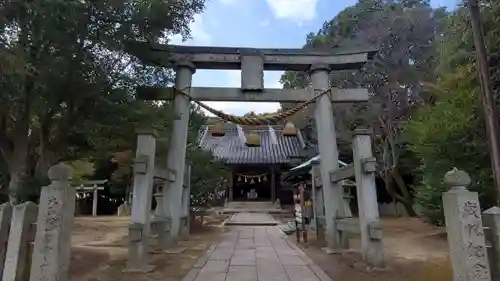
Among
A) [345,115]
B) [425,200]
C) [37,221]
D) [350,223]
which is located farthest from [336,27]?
[37,221]

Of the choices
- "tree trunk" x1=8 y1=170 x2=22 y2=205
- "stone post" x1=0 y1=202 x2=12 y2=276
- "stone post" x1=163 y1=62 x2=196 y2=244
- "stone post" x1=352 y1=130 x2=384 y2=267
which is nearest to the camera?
"stone post" x1=0 y1=202 x2=12 y2=276

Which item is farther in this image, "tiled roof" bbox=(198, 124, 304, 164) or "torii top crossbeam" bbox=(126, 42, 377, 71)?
"tiled roof" bbox=(198, 124, 304, 164)

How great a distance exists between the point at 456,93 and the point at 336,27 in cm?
1242

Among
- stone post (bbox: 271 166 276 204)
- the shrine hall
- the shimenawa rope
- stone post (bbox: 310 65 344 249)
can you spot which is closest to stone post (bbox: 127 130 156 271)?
the shimenawa rope

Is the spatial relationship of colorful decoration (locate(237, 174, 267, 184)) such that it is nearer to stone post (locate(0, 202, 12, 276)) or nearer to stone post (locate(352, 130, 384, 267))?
stone post (locate(352, 130, 384, 267))

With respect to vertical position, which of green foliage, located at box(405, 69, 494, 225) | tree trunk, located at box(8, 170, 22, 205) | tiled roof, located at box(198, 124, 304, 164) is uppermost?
tiled roof, located at box(198, 124, 304, 164)

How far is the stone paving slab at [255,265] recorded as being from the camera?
510cm

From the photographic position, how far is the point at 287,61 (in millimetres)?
8047

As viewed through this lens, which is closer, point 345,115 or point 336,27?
point 345,115

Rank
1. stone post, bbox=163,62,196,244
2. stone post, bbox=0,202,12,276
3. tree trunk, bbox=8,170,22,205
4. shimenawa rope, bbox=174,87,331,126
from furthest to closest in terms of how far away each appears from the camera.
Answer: shimenawa rope, bbox=174,87,331,126 < stone post, bbox=163,62,196,244 < tree trunk, bbox=8,170,22,205 < stone post, bbox=0,202,12,276

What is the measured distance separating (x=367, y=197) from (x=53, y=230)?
448 centimetres

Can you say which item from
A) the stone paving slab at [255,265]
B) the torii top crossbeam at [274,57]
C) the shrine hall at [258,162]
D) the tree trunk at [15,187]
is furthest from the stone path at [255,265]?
the shrine hall at [258,162]

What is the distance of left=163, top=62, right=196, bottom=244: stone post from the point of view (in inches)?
296

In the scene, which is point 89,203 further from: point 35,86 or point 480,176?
point 480,176
